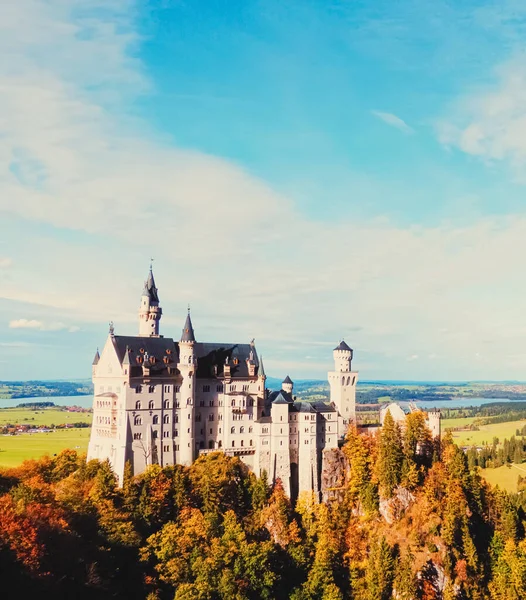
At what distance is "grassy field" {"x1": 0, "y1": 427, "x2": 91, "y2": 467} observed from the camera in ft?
473

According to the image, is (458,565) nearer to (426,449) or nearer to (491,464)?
(426,449)

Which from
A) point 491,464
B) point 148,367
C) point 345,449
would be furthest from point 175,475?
point 491,464

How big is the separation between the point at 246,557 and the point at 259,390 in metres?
27.2

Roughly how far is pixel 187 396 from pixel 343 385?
26.9 m

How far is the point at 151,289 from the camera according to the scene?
98.6m

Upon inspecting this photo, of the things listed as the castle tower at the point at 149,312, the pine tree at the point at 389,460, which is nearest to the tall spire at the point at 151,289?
the castle tower at the point at 149,312

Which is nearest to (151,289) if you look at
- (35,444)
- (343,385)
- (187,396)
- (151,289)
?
(151,289)

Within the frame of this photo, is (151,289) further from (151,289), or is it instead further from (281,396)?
(281,396)

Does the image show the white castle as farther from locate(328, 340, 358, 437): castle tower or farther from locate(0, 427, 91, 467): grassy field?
locate(0, 427, 91, 467): grassy field

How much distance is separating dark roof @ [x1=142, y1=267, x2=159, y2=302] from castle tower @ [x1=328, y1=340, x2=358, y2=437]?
3030cm

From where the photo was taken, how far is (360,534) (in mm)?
89000

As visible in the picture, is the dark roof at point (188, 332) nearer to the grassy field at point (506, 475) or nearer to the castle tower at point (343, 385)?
the castle tower at point (343, 385)

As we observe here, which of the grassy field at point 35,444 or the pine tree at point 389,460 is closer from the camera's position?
the pine tree at point 389,460

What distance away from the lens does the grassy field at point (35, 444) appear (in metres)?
144
